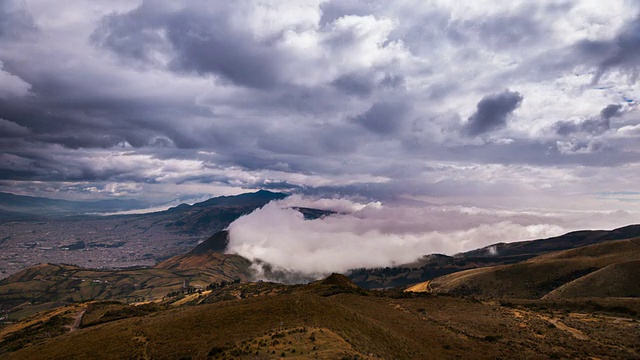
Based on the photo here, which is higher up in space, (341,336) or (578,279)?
(341,336)

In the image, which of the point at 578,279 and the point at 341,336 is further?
the point at 578,279

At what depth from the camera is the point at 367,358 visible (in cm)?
3869

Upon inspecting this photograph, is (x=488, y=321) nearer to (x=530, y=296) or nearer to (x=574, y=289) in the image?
(x=574, y=289)

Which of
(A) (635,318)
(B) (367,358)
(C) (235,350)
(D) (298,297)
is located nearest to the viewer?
(B) (367,358)

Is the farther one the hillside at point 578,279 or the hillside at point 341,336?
the hillside at point 578,279

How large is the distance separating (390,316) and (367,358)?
38.3 meters

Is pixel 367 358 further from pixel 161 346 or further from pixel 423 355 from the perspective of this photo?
pixel 161 346

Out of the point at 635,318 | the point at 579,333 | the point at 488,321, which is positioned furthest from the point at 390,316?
the point at 635,318

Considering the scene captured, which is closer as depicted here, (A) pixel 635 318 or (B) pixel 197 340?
(B) pixel 197 340

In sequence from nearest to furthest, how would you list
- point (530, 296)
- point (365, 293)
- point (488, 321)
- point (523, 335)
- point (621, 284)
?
point (523, 335) < point (488, 321) < point (365, 293) < point (621, 284) < point (530, 296)

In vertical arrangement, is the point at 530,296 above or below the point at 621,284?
below

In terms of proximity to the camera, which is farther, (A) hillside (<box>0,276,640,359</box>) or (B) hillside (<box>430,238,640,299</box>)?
(B) hillside (<box>430,238,640,299</box>)

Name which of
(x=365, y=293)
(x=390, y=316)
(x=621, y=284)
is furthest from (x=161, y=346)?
(x=621, y=284)

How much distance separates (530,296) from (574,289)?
128 ft
